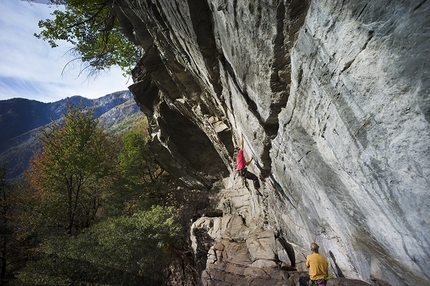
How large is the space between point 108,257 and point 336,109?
477 inches

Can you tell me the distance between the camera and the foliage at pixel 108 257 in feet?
31.4

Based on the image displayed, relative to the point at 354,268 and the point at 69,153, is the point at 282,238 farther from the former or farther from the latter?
the point at 69,153

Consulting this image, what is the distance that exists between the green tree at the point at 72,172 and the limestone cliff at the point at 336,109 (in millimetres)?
11815

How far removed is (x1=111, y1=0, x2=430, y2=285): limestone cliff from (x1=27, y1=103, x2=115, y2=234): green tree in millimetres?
11815

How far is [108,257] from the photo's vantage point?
1038 centimetres

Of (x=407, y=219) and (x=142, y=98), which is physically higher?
(x=142, y=98)

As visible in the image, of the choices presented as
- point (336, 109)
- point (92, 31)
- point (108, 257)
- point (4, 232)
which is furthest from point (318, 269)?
point (4, 232)

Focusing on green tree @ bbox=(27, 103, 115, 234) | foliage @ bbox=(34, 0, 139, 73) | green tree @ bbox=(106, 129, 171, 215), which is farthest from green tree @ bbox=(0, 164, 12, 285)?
foliage @ bbox=(34, 0, 139, 73)

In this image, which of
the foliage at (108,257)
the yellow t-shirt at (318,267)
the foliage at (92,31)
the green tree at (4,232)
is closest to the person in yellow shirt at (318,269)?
the yellow t-shirt at (318,267)

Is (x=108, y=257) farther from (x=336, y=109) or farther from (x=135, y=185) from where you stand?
(x=336, y=109)

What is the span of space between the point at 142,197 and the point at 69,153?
659 centimetres

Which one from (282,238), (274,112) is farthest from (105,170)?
(274,112)

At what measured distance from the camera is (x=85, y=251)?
1030 cm

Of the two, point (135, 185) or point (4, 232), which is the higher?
point (4, 232)
